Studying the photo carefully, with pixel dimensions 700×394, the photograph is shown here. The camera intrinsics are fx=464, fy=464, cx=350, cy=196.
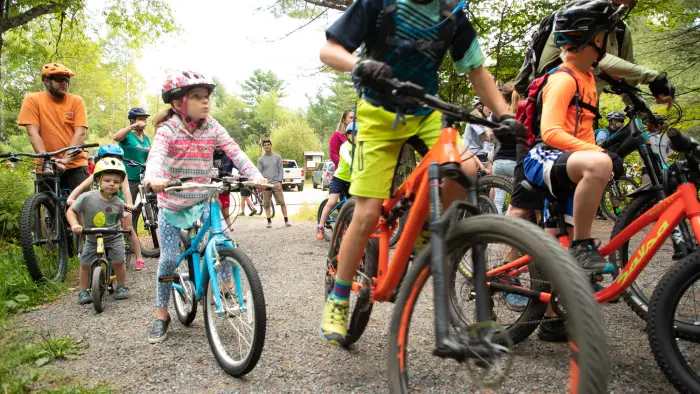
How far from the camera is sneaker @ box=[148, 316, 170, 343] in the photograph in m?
3.51

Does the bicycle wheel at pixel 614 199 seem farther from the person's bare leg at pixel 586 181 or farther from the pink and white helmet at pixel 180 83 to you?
the pink and white helmet at pixel 180 83

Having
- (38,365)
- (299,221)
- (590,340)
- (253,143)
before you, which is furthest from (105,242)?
(253,143)

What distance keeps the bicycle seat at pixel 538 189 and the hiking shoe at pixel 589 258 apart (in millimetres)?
355

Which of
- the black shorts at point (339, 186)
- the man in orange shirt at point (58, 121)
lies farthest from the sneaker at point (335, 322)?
the black shorts at point (339, 186)

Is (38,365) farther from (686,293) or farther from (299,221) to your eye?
(299,221)

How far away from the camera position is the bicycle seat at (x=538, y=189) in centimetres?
288

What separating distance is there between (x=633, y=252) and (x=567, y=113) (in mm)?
918

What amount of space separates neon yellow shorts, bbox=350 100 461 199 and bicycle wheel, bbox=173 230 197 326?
1722 millimetres

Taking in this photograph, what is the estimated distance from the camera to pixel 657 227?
2.45 metres

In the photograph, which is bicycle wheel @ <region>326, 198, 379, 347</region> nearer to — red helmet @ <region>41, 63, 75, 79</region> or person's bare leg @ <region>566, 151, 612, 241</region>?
person's bare leg @ <region>566, 151, 612, 241</region>

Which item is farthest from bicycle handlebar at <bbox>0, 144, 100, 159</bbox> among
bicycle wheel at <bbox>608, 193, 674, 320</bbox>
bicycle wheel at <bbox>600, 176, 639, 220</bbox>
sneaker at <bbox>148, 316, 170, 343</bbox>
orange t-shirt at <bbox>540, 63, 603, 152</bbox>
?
bicycle wheel at <bbox>600, 176, 639, 220</bbox>

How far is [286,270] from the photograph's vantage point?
6.02 metres

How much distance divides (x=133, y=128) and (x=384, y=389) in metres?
6.16

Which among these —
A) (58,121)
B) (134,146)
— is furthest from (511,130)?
(134,146)
